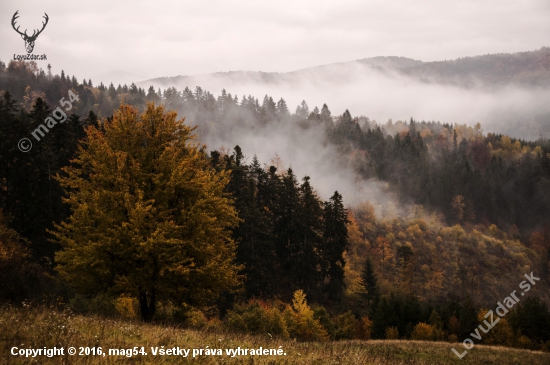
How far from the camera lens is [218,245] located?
62.7 feet

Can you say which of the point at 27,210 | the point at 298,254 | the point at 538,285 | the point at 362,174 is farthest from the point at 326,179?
the point at 27,210

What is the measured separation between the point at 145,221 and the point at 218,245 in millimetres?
3620

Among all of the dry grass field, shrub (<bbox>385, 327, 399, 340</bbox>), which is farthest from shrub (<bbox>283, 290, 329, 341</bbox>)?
the dry grass field

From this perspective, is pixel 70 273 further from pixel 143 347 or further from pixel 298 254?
pixel 298 254

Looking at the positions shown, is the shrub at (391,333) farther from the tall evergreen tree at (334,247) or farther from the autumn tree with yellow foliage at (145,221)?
the autumn tree with yellow foliage at (145,221)

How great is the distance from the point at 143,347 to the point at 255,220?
43636mm

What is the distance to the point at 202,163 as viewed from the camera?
787 inches

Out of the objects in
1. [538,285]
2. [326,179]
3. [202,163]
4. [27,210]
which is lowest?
[538,285]

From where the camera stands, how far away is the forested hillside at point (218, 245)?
17234mm

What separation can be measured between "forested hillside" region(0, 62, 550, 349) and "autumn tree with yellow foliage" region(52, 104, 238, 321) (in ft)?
0.23

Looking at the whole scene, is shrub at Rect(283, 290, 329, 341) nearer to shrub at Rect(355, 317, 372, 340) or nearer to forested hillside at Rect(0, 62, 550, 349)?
forested hillside at Rect(0, 62, 550, 349)

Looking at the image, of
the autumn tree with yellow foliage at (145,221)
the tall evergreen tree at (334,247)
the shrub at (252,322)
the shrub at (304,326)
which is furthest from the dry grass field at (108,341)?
the tall evergreen tree at (334,247)

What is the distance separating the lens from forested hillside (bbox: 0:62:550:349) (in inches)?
679

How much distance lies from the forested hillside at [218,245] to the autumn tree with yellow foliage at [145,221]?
0.23 feet
